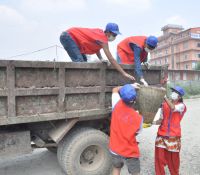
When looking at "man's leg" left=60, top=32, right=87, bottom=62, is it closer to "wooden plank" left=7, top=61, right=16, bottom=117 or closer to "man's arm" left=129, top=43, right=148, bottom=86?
"man's arm" left=129, top=43, right=148, bottom=86

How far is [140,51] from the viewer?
4484mm

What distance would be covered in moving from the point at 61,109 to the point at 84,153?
86 centimetres

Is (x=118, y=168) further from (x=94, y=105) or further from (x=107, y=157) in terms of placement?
(x=94, y=105)

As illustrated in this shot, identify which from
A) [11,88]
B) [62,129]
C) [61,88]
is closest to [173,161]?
[62,129]

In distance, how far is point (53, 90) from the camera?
11.6 feet

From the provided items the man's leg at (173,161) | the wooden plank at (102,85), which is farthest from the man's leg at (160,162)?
the wooden plank at (102,85)

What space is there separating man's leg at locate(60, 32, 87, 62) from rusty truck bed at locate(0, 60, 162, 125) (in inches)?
17.8

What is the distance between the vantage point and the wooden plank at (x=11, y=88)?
3.19 meters

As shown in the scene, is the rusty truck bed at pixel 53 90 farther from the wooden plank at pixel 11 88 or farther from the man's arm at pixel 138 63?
the man's arm at pixel 138 63

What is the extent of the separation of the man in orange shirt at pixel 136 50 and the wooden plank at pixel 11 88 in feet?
6.37

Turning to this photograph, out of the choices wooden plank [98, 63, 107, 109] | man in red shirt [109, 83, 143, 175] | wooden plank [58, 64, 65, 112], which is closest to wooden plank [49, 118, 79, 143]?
wooden plank [58, 64, 65, 112]

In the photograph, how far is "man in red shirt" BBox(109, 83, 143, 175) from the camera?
330 cm

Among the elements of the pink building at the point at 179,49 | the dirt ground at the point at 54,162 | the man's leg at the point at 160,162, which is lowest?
the dirt ground at the point at 54,162

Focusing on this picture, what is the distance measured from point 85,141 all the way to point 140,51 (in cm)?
170
